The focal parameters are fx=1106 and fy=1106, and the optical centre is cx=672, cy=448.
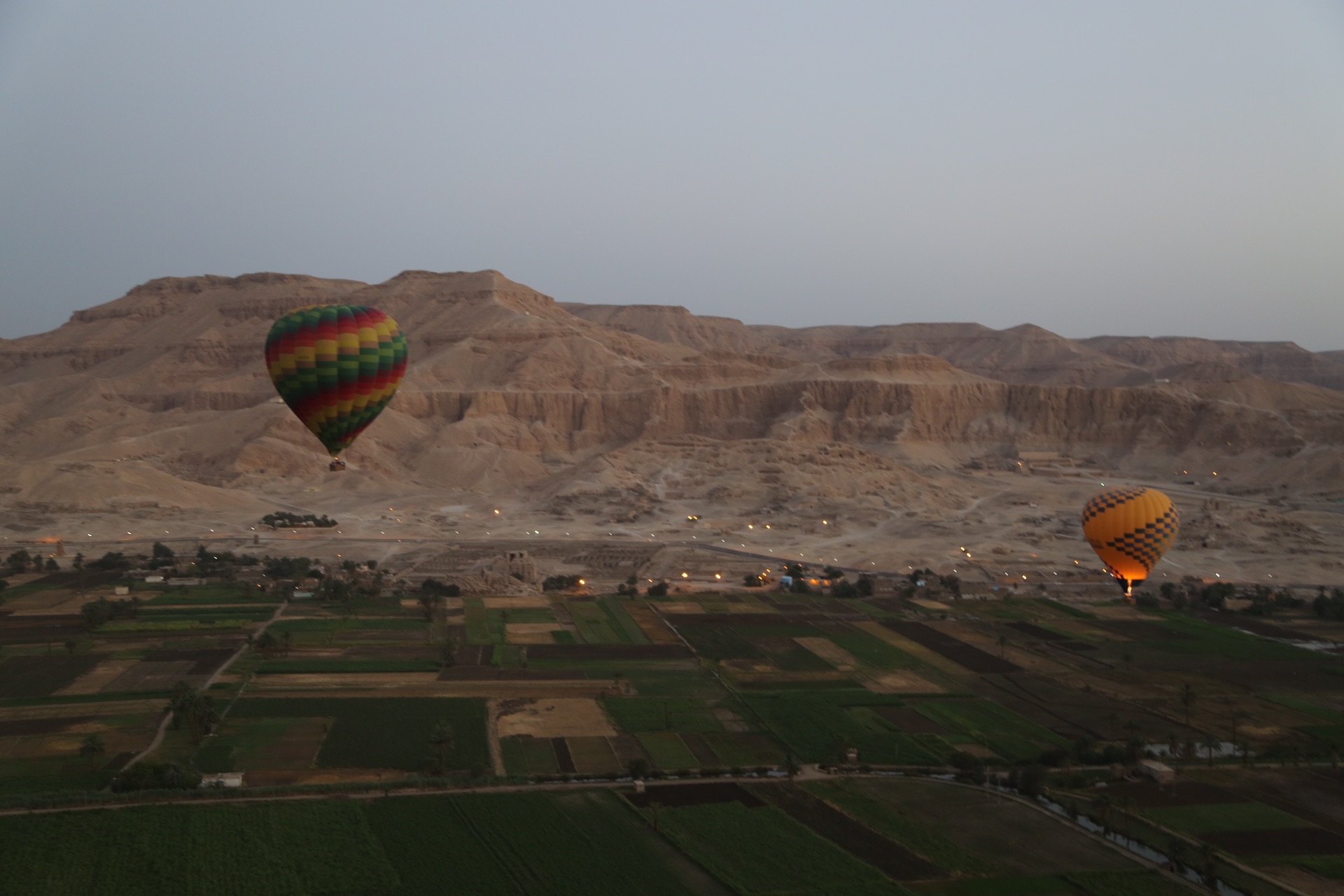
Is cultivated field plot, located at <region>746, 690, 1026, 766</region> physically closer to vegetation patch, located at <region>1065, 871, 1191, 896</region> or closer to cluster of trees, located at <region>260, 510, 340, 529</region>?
vegetation patch, located at <region>1065, 871, 1191, 896</region>

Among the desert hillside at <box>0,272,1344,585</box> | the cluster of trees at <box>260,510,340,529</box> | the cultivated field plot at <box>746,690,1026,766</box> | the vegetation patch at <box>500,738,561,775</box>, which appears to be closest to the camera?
the vegetation patch at <box>500,738,561,775</box>

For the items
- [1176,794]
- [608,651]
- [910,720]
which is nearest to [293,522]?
[608,651]

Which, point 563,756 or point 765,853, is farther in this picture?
point 563,756

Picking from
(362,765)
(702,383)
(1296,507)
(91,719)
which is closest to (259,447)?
(702,383)

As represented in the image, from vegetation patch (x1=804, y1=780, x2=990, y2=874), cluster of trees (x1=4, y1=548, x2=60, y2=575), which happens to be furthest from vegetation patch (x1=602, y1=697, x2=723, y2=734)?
cluster of trees (x1=4, y1=548, x2=60, y2=575)

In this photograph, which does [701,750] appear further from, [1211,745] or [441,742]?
[1211,745]
